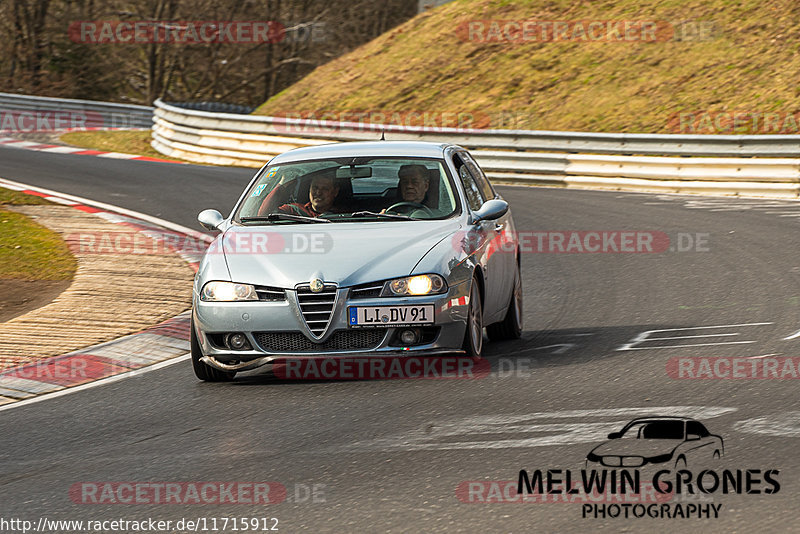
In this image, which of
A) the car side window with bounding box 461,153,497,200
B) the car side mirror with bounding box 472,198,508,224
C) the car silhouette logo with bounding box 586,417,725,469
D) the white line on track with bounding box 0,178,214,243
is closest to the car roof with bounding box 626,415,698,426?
the car silhouette logo with bounding box 586,417,725,469

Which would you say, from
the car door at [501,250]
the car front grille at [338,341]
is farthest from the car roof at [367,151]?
the car front grille at [338,341]

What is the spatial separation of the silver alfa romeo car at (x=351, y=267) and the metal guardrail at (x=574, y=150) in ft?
37.9

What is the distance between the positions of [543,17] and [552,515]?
31.5 meters

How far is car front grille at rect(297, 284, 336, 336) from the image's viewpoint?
752cm

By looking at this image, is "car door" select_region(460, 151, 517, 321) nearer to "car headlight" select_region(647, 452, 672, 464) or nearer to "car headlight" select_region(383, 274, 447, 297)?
"car headlight" select_region(383, 274, 447, 297)

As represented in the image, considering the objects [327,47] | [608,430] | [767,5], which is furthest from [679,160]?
[327,47]

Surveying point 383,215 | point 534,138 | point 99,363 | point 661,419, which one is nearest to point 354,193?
point 383,215

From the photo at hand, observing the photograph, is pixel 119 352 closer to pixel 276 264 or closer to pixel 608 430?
pixel 276 264

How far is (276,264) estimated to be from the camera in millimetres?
7750

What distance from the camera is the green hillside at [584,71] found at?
90.0 ft

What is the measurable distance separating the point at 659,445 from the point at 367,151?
160 inches

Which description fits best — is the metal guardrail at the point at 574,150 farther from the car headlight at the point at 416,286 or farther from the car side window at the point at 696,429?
the car side window at the point at 696,429

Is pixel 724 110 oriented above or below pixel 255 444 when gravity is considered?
above

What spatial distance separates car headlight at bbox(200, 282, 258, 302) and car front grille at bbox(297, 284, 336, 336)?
1.05 ft
